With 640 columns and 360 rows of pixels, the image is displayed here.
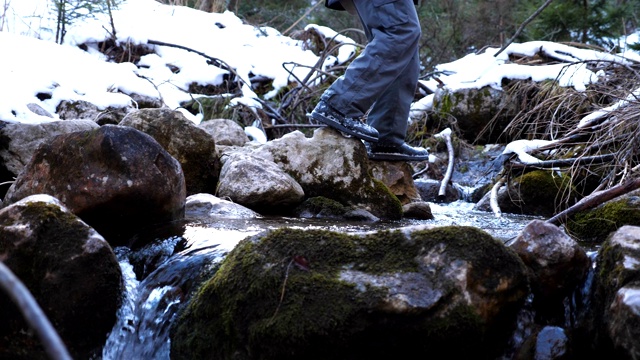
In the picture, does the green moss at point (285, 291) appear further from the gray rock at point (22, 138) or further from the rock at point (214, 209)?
the gray rock at point (22, 138)

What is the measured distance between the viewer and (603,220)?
12.0ft

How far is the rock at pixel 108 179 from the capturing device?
3418 mm

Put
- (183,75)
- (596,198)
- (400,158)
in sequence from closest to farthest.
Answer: (596,198), (400,158), (183,75)

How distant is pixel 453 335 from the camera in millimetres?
2326

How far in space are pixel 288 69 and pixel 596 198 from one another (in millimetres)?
5902

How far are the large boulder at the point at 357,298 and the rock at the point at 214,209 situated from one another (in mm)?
1384

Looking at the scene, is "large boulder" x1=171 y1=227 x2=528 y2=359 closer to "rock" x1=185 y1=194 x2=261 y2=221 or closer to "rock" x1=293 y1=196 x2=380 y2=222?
"rock" x1=185 y1=194 x2=261 y2=221

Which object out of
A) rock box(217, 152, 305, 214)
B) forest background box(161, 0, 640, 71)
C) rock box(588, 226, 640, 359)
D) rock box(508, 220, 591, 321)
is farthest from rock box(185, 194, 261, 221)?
forest background box(161, 0, 640, 71)

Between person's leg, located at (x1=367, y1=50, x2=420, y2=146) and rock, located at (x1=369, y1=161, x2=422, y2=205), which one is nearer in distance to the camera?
person's leg, located at (x1=367, y1=50, x2=420, y2=146)

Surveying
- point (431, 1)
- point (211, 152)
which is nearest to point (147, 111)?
point (211, 152)

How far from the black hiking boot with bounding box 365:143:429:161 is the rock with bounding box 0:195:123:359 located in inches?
104

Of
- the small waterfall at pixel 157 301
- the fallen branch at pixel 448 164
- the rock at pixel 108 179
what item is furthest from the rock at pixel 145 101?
the small waterfall at pixel 157 301

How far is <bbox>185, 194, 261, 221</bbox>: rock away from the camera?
404cm

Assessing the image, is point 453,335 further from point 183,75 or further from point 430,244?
point 183,75
